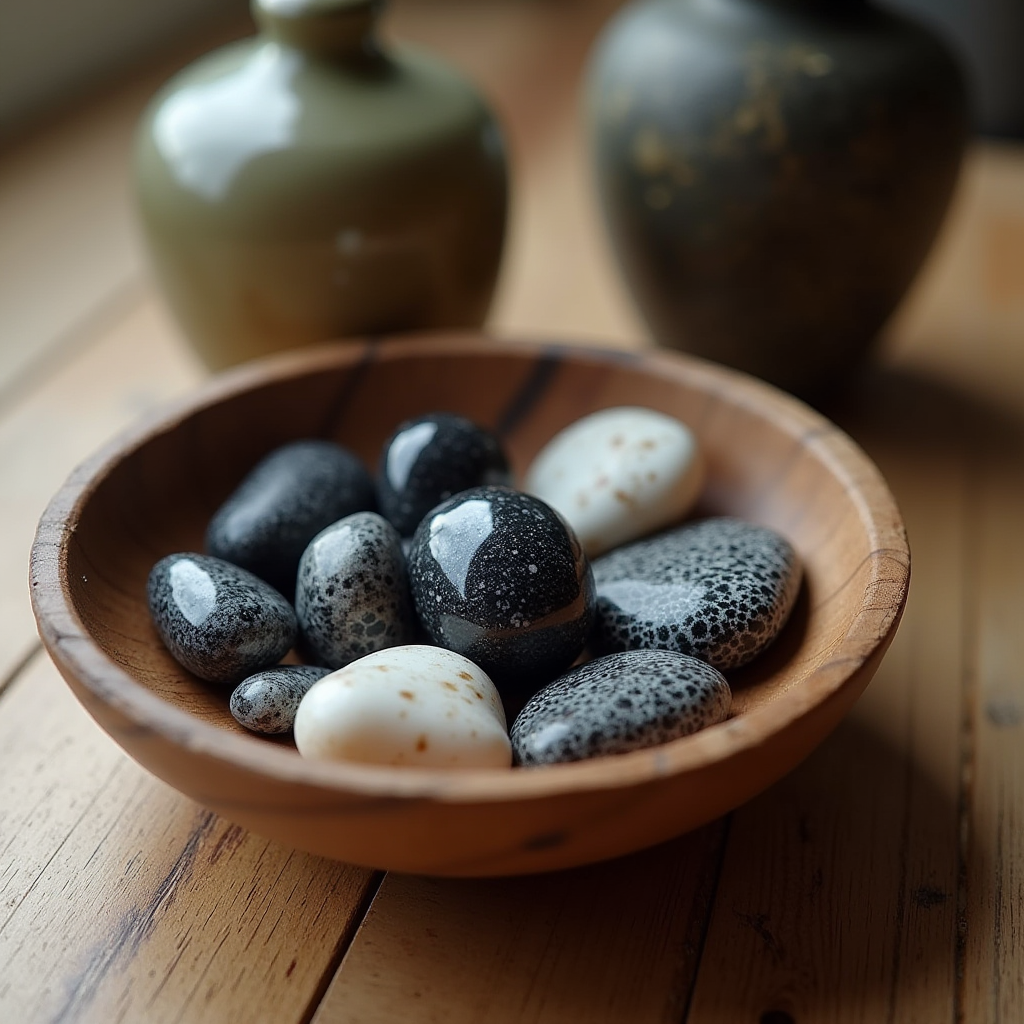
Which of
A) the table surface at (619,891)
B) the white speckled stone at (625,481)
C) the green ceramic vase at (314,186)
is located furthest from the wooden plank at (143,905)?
the green ceramic vase at (314,186)

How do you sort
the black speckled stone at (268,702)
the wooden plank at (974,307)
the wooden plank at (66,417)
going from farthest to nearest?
the wooden plank at (974,307)
the wooden plank at (66,417)
the black speckled stone at (268,702)

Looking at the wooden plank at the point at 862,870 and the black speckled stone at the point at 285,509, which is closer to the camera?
the wooden plank at the point at 862,870

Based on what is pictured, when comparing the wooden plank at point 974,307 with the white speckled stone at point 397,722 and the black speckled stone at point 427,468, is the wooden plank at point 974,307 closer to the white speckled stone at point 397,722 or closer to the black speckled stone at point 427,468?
the black speckled stone at point 427,468

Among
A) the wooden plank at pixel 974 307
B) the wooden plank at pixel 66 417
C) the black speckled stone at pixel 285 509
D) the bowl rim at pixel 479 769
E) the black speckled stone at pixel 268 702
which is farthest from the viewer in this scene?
the wooden plank at pixel 974 307

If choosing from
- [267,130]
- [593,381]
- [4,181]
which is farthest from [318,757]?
[4,181]

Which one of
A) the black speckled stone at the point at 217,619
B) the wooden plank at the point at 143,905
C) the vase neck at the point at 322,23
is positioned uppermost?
the vase neck at the point at 322,23

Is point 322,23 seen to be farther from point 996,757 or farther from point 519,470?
point 996,757

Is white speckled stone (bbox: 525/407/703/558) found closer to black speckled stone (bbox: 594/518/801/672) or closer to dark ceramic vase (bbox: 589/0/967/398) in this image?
black speckled stone (bbox: 594/518/801/672)

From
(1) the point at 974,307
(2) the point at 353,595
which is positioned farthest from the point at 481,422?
(1) the point at 974,307
